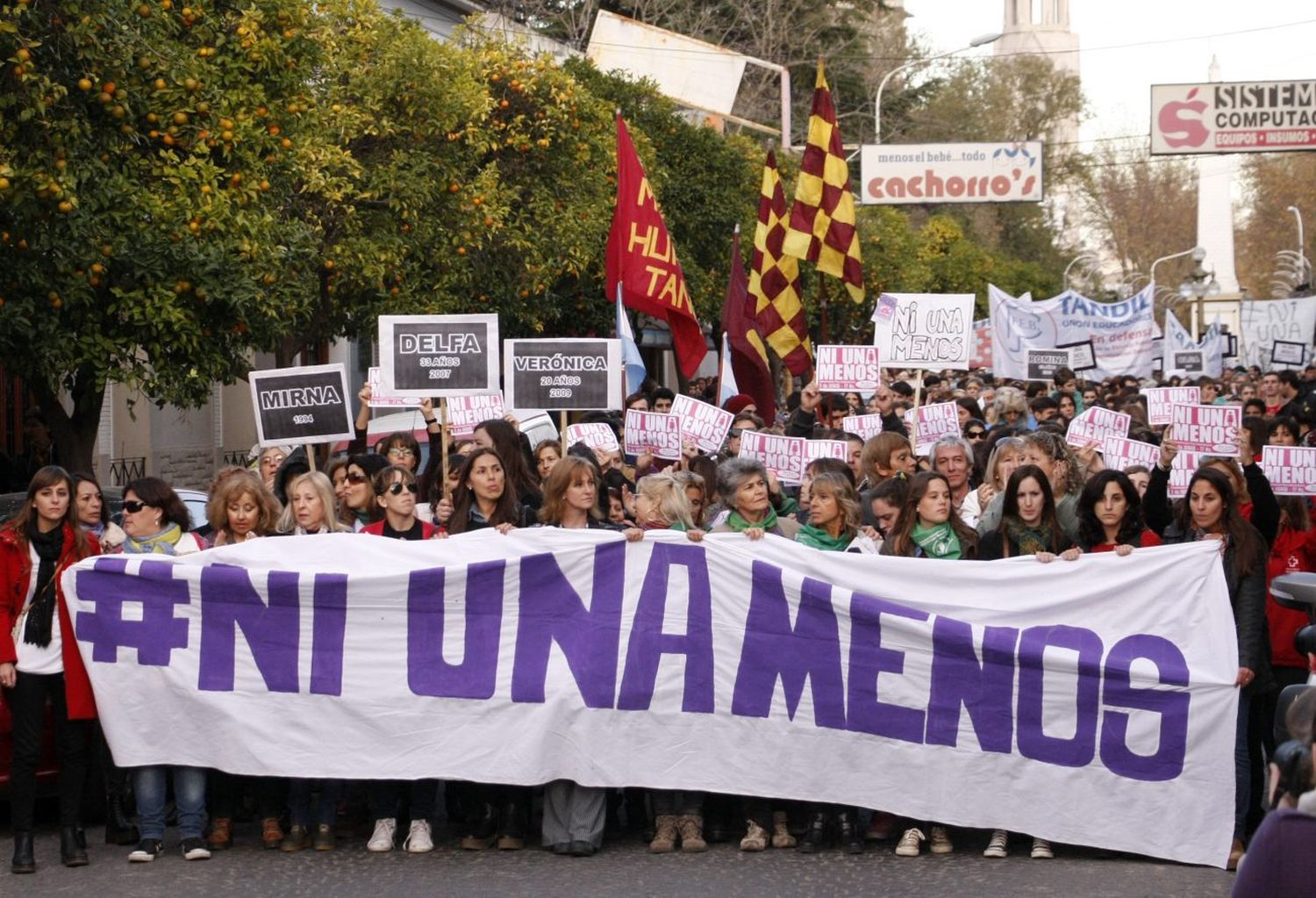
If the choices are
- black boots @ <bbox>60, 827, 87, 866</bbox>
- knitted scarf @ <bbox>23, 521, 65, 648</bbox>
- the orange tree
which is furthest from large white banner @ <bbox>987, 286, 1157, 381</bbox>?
black boots @ <bbox>60, 827, 87, 866</bbox>

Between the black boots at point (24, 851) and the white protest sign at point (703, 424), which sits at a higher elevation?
the white protest sign at point (703, 424)

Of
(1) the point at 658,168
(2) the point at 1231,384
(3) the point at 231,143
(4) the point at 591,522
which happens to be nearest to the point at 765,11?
(1) the point at 658,168

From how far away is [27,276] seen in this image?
1238 centimetres

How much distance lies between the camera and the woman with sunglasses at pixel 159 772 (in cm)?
748

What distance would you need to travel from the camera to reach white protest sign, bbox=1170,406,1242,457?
408 inches

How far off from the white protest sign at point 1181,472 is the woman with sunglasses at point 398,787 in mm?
4114

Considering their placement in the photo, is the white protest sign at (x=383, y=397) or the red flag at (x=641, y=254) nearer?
the white protest sign at (x=383, y=397)

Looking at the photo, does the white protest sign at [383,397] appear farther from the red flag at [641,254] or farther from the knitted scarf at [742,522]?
the knitted scarf at [742,522]

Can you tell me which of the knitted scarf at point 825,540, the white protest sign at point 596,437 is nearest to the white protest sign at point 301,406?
the white protest sign at point 596,437

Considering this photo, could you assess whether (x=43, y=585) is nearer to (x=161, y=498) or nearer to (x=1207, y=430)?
(x=161, y=498)

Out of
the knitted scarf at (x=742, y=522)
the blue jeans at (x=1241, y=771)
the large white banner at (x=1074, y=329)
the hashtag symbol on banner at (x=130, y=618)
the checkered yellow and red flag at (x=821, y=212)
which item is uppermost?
the checkered yellow and red flag at (x=821, y=212)

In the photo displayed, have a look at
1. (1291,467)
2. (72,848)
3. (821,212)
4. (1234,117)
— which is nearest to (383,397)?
(821,212)

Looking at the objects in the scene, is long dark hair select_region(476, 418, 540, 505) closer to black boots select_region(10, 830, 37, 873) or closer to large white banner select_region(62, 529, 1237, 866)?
large white banner select_region(62, 529, 1237, 866)

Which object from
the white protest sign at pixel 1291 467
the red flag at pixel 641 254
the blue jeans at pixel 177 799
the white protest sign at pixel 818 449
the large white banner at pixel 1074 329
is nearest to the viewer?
the blue jeans at pixel 177 799
